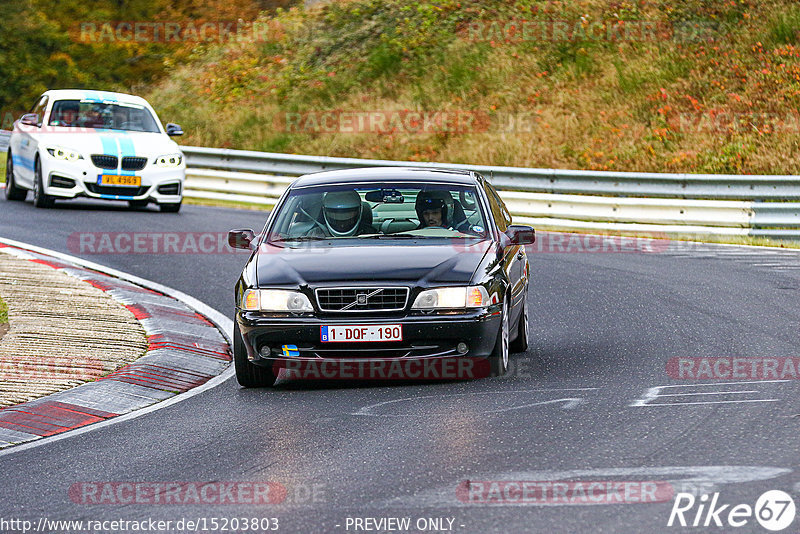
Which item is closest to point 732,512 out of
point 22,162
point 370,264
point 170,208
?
point 370,264

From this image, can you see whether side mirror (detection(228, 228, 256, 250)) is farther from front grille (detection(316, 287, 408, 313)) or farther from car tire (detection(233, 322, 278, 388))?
front grille (detection(316, 287, 408, 313))

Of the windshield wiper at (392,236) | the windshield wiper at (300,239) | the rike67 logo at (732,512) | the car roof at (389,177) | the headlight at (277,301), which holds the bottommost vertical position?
the rike67 logo at (732,512)

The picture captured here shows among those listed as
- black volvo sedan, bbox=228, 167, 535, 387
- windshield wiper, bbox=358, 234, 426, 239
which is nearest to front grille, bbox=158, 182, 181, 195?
black volvo sedan, bbox=228, 167, 535, 387

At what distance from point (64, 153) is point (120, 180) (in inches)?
36.5

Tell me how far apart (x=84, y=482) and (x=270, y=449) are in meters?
1.04

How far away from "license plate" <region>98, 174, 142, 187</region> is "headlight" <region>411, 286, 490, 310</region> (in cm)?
1214

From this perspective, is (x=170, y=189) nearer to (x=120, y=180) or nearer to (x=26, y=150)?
(x=120, y=180)

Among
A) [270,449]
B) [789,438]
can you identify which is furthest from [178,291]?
[789,438]

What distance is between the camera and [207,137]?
32.1m

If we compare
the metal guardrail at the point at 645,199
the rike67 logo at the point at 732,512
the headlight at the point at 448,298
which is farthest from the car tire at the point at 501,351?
the metal guardrail at the point at 645,199

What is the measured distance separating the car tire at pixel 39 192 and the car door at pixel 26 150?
0.18 meters

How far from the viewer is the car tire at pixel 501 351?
894 centimetres

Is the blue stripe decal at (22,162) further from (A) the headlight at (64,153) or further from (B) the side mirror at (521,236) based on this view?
(B) the side mirror at (521,236)

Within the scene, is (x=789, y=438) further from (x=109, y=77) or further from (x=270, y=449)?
(x=109, y=77)
